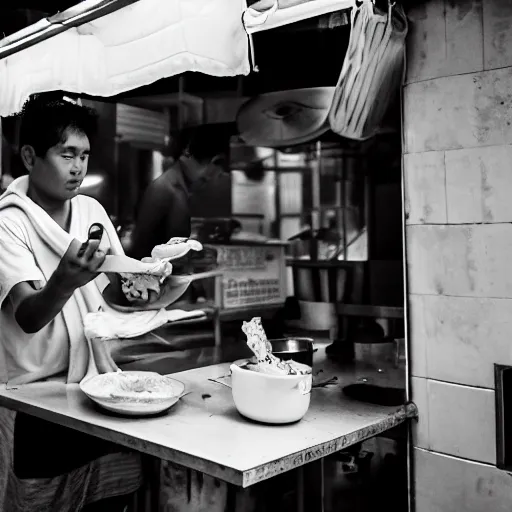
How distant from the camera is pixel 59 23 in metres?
1.89

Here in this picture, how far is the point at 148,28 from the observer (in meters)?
1.90

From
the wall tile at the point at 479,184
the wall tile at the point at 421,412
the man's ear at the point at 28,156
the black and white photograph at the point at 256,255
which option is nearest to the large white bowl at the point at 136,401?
the black and white photograph at the point at 256,255

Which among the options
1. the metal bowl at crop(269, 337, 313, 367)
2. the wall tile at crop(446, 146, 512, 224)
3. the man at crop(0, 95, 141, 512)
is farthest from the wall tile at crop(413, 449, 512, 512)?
the man at crop(0, 95, 141, 512)

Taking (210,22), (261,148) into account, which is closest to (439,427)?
(261,148)

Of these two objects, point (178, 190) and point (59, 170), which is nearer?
point (59, 170)

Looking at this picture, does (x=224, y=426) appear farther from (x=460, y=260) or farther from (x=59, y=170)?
(x=59, y=170)

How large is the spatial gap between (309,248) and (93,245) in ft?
2.86

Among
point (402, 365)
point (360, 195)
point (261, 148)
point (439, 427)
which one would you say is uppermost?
point (261, 148)

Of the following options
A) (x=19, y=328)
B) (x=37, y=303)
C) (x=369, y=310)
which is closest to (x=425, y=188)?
(x=369, y=310)

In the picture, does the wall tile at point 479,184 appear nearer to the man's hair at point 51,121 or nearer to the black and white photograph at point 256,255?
the black and white photograph at point 256,255

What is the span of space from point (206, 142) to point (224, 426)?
44.5 inches

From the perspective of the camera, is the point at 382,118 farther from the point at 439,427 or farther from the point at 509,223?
the point at 439,427

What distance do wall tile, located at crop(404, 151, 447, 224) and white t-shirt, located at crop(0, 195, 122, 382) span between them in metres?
1.13

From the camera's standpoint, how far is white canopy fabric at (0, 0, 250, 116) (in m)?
1.81
